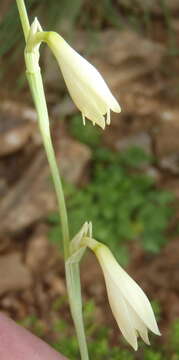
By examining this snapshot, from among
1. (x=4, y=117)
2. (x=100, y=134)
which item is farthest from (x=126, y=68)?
(x=4, y=117)

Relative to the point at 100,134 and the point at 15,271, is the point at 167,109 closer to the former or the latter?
the point at 100,134

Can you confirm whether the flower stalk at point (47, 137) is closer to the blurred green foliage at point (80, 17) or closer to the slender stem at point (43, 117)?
the slender stem at point (43, 117)

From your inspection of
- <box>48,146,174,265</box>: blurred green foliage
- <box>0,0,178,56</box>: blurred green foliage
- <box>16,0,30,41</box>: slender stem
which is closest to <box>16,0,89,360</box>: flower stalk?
<box>16,0,30,41</box>: slender stem

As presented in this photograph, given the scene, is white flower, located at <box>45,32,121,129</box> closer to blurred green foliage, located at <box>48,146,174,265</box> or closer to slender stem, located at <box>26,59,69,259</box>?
slender stem, located at <box>26,59,69,259</box>

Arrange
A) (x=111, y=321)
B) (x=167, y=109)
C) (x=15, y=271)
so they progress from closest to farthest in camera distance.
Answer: (x=111, y=321) → (x=15, y=271) → (x=167, y=109)

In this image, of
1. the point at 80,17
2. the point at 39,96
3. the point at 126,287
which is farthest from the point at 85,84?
the point at 80,17

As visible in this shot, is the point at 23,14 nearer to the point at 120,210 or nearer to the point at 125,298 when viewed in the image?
the point at 125,298
